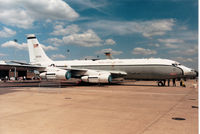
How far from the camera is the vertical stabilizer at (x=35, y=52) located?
36.2 metres

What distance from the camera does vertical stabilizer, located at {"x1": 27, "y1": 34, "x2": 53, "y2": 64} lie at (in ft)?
119

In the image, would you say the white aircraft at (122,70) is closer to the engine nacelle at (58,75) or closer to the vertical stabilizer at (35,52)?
the engine nacelle at (58,75)

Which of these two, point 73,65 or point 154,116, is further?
point 73,65

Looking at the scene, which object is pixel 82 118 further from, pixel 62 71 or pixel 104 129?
pixel 62 71

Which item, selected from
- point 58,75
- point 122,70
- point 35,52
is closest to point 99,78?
point 122,70

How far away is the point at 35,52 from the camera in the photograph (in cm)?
3650

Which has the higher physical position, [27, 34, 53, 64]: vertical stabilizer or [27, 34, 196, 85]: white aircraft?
[27, 34, 53, 64]: vertical stabilizer

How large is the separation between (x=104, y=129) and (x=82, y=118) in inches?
69.0

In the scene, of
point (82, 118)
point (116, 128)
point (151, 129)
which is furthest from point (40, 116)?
point (151, 129)

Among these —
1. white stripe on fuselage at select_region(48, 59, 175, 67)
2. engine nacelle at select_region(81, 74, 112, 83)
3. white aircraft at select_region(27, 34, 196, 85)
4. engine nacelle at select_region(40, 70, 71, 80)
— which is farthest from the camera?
white stripe on fuselage at select_region(48, 59, 175, 67)

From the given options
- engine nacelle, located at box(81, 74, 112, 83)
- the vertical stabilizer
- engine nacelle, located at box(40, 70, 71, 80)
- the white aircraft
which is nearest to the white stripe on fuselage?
the white aircraft

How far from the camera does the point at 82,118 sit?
8.00 meters

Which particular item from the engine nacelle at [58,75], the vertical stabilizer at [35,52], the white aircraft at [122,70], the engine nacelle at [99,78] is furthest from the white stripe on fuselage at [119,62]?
the engine nacelle at [58,75]

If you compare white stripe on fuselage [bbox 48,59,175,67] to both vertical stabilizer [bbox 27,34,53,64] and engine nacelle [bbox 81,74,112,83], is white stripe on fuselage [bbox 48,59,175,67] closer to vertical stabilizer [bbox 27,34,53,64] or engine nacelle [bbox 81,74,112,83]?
vertical stabilizer [bbox 27,34,53,64]
